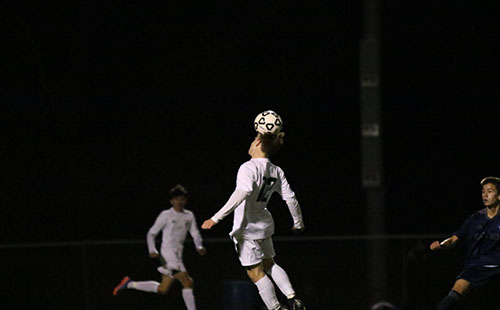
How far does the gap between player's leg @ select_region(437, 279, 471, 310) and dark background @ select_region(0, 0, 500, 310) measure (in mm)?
15219

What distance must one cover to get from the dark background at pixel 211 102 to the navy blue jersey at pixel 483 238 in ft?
50.2

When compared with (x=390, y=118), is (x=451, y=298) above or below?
below

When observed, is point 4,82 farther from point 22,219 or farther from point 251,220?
point 251,220

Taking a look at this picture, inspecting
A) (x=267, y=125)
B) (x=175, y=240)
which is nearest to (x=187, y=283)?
(x=175, y=240)

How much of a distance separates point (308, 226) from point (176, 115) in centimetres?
571

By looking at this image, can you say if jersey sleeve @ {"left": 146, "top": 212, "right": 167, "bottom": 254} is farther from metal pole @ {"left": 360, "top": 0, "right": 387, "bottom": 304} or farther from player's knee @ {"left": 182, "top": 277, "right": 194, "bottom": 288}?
metal pole @ {"left": 360, "top": 0, "right": 387, "bottom": 304}

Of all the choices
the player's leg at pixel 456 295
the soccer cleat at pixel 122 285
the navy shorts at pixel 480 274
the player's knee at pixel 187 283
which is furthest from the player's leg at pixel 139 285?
the navy shorts at pixel 480 274

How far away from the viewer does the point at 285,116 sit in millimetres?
29016

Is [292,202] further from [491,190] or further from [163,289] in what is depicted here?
[163,289]

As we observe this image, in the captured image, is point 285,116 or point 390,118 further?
point 390,118

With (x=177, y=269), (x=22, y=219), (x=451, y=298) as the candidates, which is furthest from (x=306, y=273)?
(x=22, y=219)

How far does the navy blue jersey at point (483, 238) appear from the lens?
30.3ft

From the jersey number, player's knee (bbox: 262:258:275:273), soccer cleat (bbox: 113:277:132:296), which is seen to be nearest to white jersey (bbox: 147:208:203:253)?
soccer cleat (bbox: 113:277:132:296)

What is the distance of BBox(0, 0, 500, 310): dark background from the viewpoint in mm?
27266
